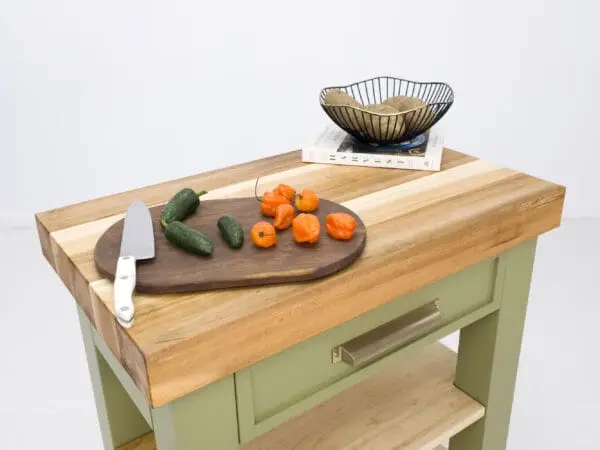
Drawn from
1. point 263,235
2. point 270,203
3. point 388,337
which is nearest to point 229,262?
point 263,235

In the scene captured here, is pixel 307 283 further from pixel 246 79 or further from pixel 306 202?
pixel 246 79

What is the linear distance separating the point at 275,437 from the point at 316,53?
6.28 ft

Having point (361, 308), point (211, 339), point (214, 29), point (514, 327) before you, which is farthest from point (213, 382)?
point (214, 29)

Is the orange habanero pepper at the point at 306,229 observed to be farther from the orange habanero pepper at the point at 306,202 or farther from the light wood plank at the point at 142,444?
the light wood plank at the point at 142,444

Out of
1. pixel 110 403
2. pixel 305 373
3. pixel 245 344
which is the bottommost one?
pixel 110 403

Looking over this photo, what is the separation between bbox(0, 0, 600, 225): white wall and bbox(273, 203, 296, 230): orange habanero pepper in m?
1.92

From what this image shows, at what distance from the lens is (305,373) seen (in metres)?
1.03

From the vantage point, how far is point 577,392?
1959mm

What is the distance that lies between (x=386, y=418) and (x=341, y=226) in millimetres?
592

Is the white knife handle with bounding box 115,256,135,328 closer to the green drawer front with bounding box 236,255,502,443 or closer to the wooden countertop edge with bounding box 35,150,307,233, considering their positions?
the green drawer front with bounding box 236,255,502,443

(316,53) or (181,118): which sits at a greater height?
(316,53)

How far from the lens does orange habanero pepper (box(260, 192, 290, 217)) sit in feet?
3.54

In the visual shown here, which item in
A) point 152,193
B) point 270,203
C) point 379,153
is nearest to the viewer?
point 270,203

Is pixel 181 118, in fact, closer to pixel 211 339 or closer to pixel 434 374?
pixel 434 374
